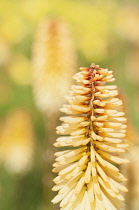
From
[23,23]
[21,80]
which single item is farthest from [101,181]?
[23,23]

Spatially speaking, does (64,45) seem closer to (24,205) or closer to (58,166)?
(24,205)

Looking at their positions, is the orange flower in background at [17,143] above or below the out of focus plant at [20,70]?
below

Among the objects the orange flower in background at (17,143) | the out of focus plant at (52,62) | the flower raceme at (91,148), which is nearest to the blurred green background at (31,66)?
the orange flower in background at (17,143)

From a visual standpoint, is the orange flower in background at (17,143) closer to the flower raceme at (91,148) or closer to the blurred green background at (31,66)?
the blurred green background at (31,66)

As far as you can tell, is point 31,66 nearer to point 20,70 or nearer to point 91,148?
point 20,70

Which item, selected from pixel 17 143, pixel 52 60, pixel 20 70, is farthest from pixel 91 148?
pixel 20 70

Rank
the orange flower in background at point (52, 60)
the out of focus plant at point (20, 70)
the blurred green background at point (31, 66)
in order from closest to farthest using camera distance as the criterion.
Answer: the orange flower in background at point (52, 60) → the blurred green background at point (31, 66) → the out of focus plant at point (20, 70)

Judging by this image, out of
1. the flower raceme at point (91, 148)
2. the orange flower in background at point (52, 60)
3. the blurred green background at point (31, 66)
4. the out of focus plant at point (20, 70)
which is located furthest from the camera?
the out of focus plant at point (20, 70)

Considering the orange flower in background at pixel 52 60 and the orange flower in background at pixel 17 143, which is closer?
the orange flower in background at pixel 52 60
